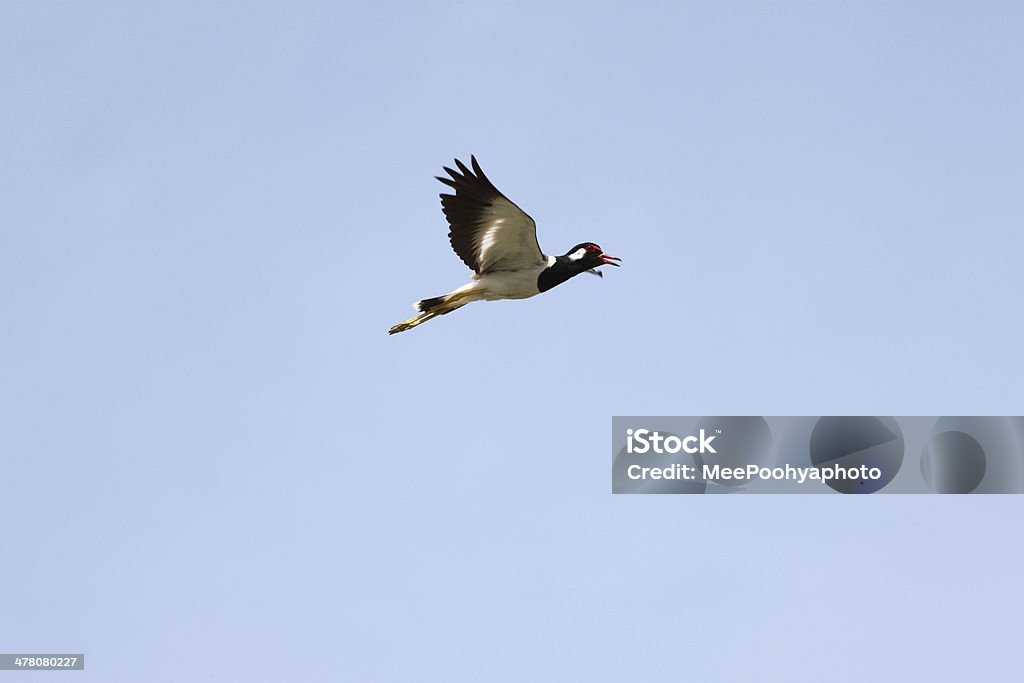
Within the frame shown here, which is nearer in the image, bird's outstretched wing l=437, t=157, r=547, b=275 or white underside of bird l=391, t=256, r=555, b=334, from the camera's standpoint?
bird's outstretched wing l=437, t=157, r=547, b=275

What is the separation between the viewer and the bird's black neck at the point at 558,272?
27281mm

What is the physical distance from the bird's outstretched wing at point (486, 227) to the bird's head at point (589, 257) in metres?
0.54

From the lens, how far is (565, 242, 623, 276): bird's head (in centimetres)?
2747

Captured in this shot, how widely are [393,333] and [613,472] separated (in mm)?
4398

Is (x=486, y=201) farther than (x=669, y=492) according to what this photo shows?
No

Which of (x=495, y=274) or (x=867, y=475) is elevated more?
(x=495, y=274)

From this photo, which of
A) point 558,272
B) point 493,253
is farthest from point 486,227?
point 558,272

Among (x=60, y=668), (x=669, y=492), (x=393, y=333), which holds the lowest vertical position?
(x=60, y=668)

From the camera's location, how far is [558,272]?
27.3 metres

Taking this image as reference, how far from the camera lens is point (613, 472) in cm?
2872

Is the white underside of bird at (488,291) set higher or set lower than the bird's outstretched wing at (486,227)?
lower

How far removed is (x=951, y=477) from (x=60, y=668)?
49.5 feet

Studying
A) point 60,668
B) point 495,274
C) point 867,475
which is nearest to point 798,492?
Answer: point 867,475

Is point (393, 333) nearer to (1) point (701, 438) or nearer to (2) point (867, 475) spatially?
(1) point (701, 438)
